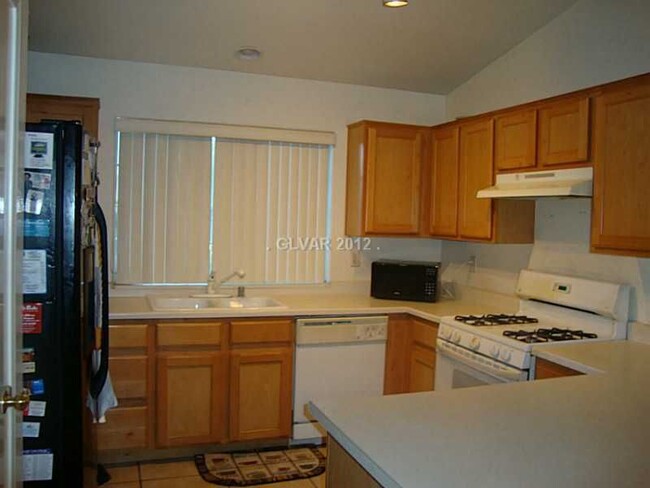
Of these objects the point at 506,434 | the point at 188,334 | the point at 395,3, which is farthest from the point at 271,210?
the point at 506,434

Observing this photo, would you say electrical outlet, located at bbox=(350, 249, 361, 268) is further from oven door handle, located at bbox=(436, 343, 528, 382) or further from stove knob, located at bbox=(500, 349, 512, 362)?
stove knob, located at bbox=(500, 349, 512, 362)

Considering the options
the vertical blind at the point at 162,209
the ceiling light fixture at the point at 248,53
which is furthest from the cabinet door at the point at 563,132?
the vertical blind at the point at 162,209

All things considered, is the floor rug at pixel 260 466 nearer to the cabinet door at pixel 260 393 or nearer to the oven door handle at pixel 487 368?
the cabinet door at pixel 260 393

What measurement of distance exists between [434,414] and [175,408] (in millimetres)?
2148

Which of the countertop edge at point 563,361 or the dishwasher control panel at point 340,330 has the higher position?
the countertop edge at point 563,361

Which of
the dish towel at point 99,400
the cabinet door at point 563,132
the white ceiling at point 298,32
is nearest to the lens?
the dish towel at point 99,400

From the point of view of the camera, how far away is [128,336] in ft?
10.9

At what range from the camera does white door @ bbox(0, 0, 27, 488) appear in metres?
1.28

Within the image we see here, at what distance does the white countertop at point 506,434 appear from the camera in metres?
1.29

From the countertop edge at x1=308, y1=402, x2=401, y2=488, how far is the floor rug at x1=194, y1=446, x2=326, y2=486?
173 cm

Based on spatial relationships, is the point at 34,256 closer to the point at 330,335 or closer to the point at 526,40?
the point at 330,335

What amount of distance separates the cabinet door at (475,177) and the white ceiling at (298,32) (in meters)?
0.54

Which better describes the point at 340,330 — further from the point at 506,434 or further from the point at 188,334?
the point at 506,434

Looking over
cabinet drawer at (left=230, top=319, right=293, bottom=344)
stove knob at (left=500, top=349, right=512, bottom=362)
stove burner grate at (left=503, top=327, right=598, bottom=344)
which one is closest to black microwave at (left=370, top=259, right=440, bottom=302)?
cabinet drawer at (left=230, top=319, right=293, bottom=344)
